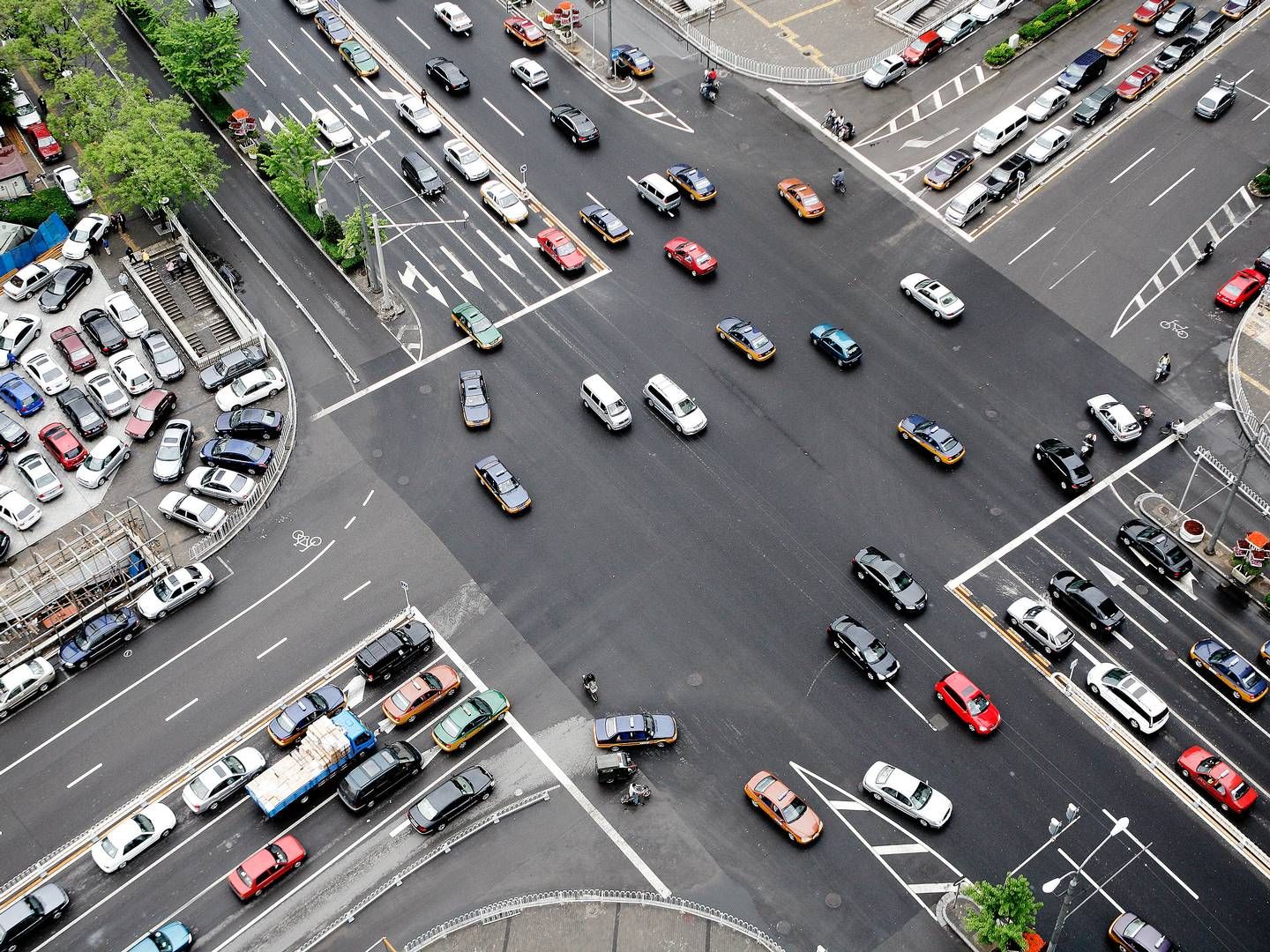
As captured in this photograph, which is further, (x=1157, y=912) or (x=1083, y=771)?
(x=1083, y=771)

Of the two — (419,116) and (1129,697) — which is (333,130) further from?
(1129,697)

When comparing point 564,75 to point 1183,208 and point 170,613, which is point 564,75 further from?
point 170,613

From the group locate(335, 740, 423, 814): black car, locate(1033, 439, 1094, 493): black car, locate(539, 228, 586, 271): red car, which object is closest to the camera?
locate(335, 740, 423, 814): black car

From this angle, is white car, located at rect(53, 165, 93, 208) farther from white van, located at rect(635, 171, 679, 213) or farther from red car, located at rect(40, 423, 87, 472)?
white van, located at rect(635, 171, 679, 213)

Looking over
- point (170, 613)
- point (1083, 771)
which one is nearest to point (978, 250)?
point (1083, 771)

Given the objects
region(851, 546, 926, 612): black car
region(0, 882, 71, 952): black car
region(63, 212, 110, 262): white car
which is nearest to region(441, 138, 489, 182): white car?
region(63, 212, 110, 262): white car

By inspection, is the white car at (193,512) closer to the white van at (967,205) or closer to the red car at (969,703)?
the red car at (969,703)
